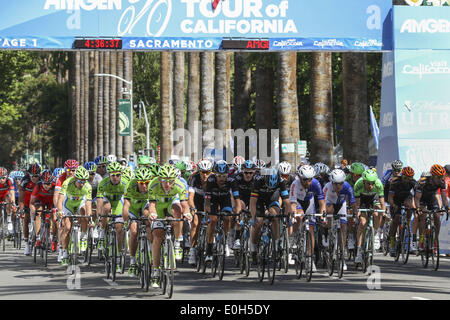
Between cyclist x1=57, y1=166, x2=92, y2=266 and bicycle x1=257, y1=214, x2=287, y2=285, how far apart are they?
12.8 ft

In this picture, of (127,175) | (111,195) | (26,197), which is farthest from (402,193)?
(26,197)

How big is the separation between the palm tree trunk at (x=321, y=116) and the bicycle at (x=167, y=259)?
15.2m

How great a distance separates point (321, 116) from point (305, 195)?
1115 cm

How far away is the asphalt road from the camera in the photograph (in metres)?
14.0

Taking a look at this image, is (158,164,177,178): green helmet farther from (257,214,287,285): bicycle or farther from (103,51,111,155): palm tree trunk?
(103,51,111,155): palm tree trunk

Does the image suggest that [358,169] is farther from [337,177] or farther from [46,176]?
[46,176]

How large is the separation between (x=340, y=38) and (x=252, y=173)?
1224 centimetres

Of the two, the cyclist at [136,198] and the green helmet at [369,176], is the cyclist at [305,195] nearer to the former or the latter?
the green helmet at [369,176]

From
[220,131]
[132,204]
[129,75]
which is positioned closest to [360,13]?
[220,131]

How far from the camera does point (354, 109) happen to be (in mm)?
30531

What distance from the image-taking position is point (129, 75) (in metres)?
58.3

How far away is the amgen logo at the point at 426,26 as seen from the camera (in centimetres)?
2727

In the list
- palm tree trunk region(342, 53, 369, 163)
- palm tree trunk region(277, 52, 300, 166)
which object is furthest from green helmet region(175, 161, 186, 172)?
palm tree trunk region(342, 53, 369, 163)

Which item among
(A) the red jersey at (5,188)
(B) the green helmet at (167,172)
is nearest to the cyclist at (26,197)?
(A) the red jersey at (5,188)
